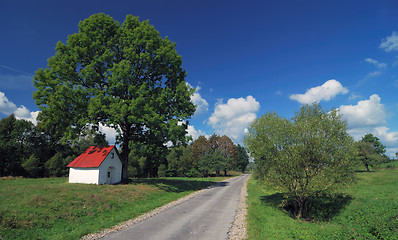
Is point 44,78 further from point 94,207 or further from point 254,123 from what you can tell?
point 254,123

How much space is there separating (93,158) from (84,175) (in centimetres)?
233

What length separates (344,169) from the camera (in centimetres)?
1451

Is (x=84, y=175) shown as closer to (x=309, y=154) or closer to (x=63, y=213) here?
(x=63, y=213)

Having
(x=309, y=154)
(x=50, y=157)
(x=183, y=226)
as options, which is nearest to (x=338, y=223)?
(x=309, y=154)

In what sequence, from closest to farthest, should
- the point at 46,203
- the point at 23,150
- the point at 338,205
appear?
the point at 46,203
the point at 338,205
the point at 23,150

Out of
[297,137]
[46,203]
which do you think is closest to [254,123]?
[297,137]

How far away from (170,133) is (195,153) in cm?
4793

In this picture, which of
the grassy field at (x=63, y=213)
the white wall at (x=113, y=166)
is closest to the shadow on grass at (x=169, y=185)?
the white wall at (x=113, y=166)

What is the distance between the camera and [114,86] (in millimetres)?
20938

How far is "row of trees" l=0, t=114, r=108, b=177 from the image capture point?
132 ft

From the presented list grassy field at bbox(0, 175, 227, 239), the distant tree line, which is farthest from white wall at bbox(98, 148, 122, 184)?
grassy field at bbox(0, 175, 227, 239)

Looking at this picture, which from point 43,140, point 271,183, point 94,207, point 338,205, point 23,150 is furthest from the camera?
point 43,140

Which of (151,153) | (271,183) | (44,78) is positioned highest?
(44,78)

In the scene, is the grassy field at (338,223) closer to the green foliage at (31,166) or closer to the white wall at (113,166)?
the white wall at (113,166)
